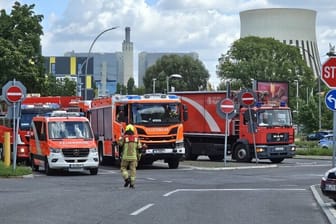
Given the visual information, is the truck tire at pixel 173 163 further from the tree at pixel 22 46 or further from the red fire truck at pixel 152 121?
the tree at pixel 22 46

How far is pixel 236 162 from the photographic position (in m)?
38.3

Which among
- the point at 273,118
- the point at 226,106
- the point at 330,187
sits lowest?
the point at 330,187

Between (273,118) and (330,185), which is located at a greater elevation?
(273,118)

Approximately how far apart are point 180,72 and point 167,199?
313 feet

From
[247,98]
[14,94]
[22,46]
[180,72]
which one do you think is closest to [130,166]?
[14,94]

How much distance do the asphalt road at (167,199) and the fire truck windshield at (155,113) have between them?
295 centimetres

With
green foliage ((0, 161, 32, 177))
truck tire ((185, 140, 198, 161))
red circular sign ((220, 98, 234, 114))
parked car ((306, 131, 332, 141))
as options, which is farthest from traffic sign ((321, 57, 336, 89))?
parked car ((306, 131, 332, 141))

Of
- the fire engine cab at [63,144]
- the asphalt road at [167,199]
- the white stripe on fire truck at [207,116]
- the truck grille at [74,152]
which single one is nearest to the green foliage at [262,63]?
the white stripe on fire truck at [207,116]

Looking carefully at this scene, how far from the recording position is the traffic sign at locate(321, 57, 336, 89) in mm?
18375

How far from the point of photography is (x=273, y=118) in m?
38.0

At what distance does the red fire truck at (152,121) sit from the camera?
31.8 m

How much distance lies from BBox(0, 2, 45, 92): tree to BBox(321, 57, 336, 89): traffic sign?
35.7 meters

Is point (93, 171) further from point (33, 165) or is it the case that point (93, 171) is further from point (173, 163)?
point (173, 163)

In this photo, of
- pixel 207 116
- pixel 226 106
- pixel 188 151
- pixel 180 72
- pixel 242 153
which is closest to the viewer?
pixel 226 106
